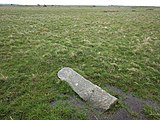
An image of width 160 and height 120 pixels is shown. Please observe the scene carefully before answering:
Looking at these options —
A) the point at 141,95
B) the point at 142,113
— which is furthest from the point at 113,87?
the point at 142,113

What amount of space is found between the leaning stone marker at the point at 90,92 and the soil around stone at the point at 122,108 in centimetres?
Result: 18

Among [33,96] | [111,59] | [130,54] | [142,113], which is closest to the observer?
[142,113]

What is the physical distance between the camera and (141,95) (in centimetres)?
632

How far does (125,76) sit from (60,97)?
332cm

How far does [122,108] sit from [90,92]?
48.3 inches

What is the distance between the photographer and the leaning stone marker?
5466mm

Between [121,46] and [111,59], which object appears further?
[121,46]

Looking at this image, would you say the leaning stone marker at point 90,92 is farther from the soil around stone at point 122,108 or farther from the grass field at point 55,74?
the grass field at point 55,74

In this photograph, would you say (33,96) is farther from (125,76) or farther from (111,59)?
(111,59)

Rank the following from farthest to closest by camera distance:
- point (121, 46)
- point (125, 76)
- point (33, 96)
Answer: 1. point (121, 46)
2. point (125, 76)
3. point (33, 96)

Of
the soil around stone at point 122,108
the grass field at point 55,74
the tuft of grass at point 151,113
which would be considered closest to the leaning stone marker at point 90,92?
the soil around stone at point 122,108

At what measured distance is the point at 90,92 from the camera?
592 cm

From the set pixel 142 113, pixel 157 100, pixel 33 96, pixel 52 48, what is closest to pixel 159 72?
pixel 157 100

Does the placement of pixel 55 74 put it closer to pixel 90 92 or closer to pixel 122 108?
pixel 90 92
